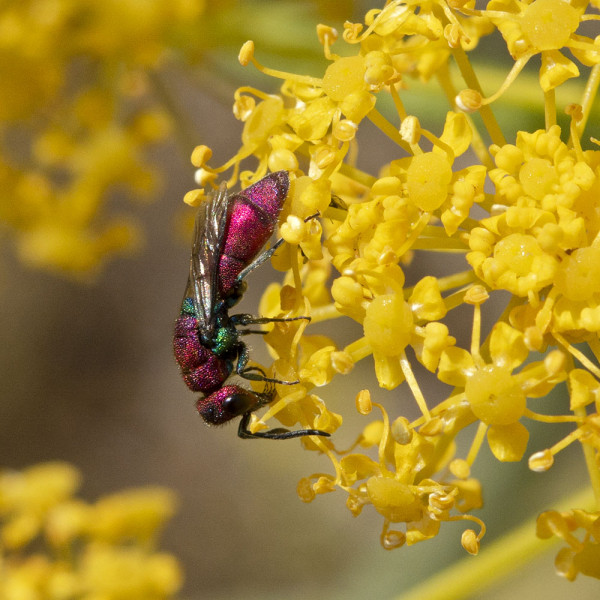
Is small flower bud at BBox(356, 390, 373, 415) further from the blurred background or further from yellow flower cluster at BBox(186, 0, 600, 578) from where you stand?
the blurred background

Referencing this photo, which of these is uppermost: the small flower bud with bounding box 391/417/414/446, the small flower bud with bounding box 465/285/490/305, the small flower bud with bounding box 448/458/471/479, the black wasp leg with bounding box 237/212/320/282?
the black wasp leg with bounding box 237/212/320/282

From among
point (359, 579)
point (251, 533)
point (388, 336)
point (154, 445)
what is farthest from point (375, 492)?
point (154, 445)

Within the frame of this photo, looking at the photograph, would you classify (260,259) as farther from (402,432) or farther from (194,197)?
(402,432)

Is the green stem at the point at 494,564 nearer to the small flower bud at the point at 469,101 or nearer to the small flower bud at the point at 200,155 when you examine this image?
the small flower bud at the point at 469,101

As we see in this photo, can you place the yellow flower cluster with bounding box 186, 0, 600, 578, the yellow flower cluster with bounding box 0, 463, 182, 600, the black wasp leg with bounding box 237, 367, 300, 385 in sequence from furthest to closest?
the yellow flower cluster with bounding box 0, 463, 182, 600 → the black wasp leg with bounding box 237, 367, 300, 385 → the yellow flower cluster with bounding box 186, 0, 600, 578

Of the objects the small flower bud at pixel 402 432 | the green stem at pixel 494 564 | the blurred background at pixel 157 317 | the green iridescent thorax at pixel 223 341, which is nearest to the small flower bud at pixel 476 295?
the small flower bud at pixel 402 432

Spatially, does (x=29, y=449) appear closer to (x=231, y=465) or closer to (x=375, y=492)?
(x=231, y=465)

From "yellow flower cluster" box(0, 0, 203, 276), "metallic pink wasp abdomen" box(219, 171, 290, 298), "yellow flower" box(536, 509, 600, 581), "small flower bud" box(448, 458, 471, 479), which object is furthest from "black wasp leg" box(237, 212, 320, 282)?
"yellow flower cluster" box(0, 0, 203, 276)

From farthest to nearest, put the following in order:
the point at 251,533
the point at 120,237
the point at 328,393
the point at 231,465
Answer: the point at 231,465 < the point at 251,533 < the point at 328,393 < the point at 120,237
